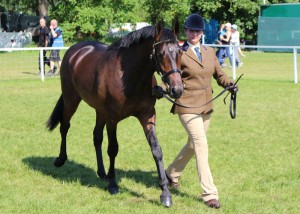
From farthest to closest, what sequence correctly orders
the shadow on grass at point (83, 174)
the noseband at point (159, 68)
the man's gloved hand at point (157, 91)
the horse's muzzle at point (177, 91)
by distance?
the shadow on grass at point (83, 174)
the man's gloved hand at point (157, 91)
the noseband at point (159, 68)
the horse's muzzle at point (177, 91)

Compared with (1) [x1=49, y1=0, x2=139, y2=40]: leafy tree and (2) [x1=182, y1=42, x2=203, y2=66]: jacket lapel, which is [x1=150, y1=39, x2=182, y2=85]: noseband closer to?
(2) [x1=182, y1=42, x2=203, y2=66]: jacket lapel

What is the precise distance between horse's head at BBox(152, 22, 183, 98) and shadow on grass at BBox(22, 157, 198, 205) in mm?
1484

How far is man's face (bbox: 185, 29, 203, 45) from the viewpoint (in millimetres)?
5363

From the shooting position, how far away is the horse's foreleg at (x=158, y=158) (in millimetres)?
5481

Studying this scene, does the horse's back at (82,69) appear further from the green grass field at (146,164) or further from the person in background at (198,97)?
the person in background at (198,97)

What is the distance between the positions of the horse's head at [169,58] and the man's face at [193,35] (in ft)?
0.65

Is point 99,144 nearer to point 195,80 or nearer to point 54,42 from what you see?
point 195,80

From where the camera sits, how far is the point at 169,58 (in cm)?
509

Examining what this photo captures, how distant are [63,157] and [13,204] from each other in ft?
5.66

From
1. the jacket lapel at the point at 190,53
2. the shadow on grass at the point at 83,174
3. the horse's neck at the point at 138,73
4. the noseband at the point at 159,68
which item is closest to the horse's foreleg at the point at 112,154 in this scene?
the shadow on grass at the point at 83,174

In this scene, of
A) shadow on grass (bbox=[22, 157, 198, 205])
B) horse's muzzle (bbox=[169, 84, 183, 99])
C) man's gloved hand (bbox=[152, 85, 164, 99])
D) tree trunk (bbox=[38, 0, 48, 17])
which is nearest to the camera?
horse's muzzle (bbox=[169, 84, 183, 99])

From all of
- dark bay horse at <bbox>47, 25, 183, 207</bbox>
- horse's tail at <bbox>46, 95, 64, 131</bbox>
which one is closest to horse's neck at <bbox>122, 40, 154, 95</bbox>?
dark bay horse at <bbox>47, 25, 183, 207</bbox>

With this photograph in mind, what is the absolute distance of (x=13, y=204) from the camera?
563 cm

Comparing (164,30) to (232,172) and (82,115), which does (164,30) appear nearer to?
(232,172)
